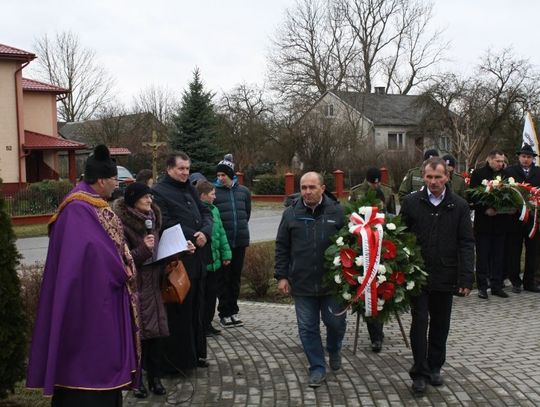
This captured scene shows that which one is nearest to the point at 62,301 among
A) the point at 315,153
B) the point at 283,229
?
the point at 283,229

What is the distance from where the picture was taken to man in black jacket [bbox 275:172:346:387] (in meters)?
5.53

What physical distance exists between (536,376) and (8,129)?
29.4 m

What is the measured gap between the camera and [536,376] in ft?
18.9

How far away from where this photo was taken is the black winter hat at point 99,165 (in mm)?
4016

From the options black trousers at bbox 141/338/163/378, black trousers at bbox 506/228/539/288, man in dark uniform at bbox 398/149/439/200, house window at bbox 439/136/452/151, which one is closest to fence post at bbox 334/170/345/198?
house window at bbox 439/136/452/151

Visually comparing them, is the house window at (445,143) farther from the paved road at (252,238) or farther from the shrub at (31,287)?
the shrub at (31,287)

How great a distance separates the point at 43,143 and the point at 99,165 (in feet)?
102

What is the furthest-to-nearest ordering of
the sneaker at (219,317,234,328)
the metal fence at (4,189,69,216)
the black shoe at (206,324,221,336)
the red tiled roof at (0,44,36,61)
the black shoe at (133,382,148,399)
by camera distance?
the red tiled roof at (0,44,36,61)
the metal fence at (4,189,69,216)
the sneaker at (219,317,234,328)
the black shoe at (206,324,221,336)
the black shoe at (133,382,148,399)

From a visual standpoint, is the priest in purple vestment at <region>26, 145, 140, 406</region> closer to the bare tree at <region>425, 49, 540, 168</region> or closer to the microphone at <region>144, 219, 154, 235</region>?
the microphone at <region>144, 219, 154, 235</region>

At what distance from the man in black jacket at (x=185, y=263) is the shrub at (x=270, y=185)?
26.7 m

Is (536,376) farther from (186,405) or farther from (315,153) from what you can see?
(315,153)

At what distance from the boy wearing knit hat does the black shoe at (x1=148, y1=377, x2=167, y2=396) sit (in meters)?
2.26

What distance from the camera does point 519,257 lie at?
32.0 ft

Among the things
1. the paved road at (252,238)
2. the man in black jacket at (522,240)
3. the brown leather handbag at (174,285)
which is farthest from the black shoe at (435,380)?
the paved road at (252,238)
